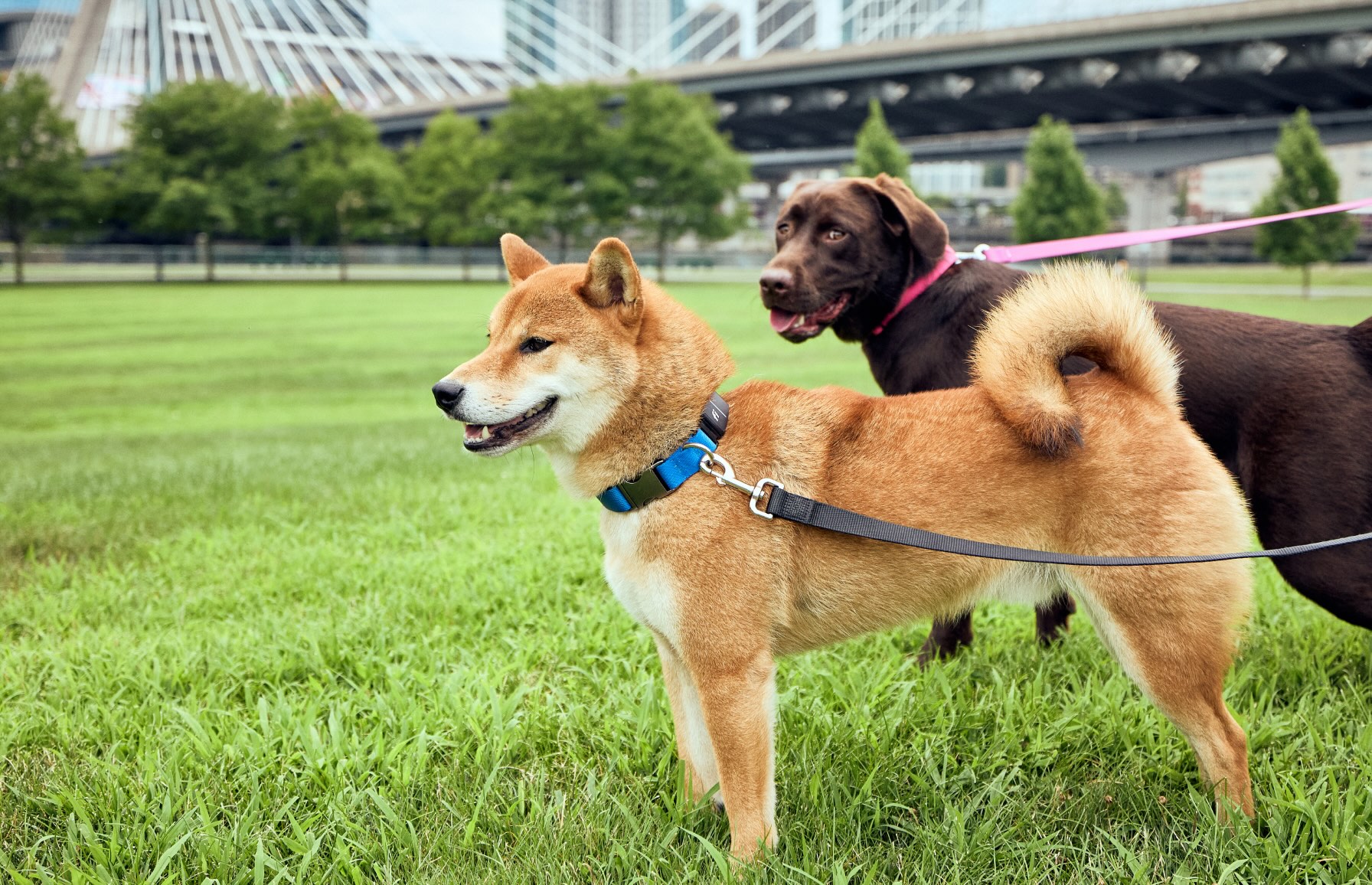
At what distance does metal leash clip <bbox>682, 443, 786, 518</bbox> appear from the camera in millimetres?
2506

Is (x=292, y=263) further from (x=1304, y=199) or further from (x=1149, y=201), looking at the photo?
(x=1304, y=199)

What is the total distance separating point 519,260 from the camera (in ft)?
10.2

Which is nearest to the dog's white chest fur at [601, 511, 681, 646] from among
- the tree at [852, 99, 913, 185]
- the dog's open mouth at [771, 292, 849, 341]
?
the dog's open mouth at [771, 292, 849, 341]

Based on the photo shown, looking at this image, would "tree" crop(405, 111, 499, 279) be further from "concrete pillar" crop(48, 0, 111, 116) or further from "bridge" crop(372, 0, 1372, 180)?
"concrete pillar" crop(48, 0, 111, 116)

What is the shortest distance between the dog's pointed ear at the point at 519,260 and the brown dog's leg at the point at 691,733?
1256mm

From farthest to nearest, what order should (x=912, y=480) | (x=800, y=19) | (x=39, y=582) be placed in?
(x=800, y=19) → (x=39, y=582) → (x=912, y=480)

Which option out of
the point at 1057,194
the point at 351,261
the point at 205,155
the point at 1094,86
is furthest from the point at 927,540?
the point at 205,155

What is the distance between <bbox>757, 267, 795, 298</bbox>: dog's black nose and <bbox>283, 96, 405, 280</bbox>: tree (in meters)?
52.8

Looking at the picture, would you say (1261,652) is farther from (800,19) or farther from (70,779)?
(800,19)

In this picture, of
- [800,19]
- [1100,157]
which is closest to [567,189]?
[1100,157]

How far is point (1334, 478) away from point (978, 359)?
128cm

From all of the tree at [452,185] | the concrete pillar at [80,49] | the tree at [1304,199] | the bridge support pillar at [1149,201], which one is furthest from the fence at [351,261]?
the concrete pillar at [80,49]

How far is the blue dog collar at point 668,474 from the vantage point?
255 cm

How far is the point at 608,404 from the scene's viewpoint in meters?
2.62
